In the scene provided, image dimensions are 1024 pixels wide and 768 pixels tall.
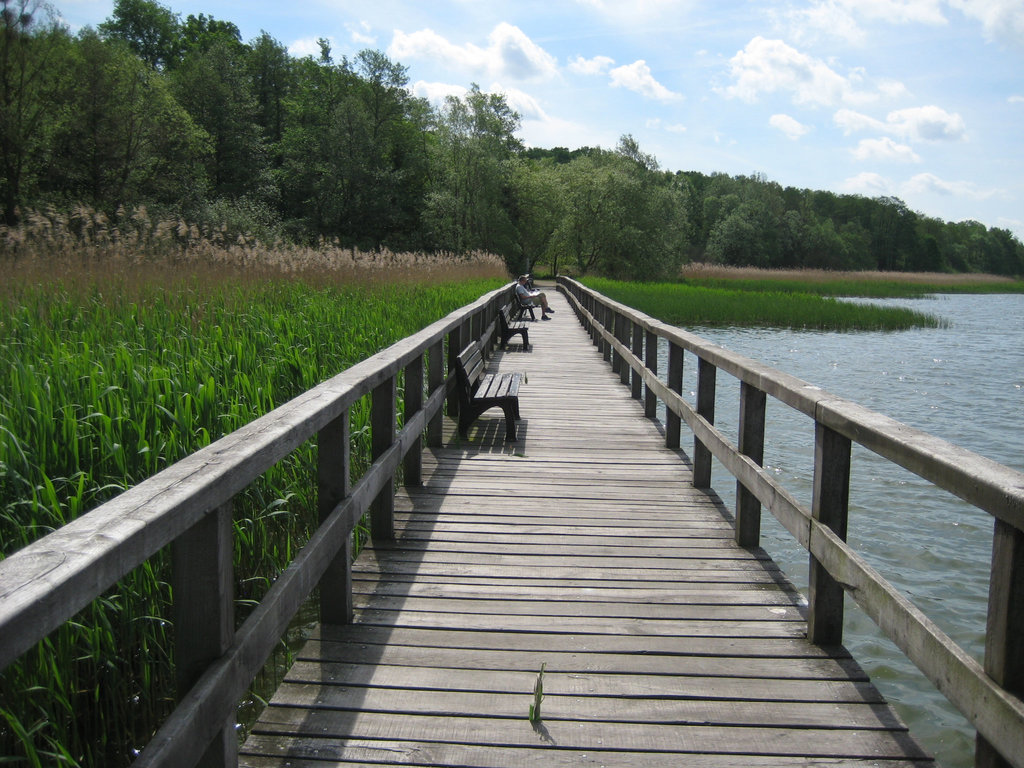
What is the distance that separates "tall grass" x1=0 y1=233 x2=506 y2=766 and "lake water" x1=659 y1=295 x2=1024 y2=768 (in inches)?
115

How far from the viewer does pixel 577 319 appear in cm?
1973

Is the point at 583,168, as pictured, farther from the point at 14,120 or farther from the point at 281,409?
the point at 281,409

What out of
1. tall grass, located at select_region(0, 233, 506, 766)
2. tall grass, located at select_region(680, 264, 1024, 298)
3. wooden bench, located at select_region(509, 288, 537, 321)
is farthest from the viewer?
tall grass, located at select_region(680, 264, 1024, 298)

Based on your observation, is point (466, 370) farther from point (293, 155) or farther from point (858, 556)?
point (293, 155)

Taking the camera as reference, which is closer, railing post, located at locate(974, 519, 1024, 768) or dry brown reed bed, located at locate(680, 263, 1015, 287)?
railing post, located at locate(974, 519, 1024, 768)

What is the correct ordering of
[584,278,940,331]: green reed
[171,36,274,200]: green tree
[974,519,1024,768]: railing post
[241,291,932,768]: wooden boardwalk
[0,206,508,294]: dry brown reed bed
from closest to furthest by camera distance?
1. [974,519,1024,768]: railing post
2. [241,291,932,768]: wooden boardwalk
3. [0,206,508,294]: dry brown reed bed
4. [584,278,940,331]: green reed
5. [171,36,274,200]: green tree

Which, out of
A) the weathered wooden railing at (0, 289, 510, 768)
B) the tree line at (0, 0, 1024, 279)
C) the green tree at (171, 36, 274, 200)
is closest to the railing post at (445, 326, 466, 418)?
the weathered wooden railing at (0, 289, 510, 768)

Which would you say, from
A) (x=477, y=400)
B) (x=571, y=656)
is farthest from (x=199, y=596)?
(x=477, y=400)

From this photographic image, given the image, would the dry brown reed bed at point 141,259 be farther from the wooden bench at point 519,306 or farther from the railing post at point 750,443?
the wooden bench at point 519,306

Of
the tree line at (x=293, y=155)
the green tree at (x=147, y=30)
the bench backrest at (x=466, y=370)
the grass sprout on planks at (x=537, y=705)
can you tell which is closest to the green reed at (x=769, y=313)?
the tree line at (x=293, y=155)

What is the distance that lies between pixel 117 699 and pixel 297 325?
12.8 feet

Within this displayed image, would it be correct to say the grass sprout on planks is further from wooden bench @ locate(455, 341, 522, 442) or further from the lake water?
wooden bench @ locate(455, 341, 522, 442)

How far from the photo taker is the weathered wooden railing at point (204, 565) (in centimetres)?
105

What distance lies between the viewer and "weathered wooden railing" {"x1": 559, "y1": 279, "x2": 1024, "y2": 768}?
1558mm
